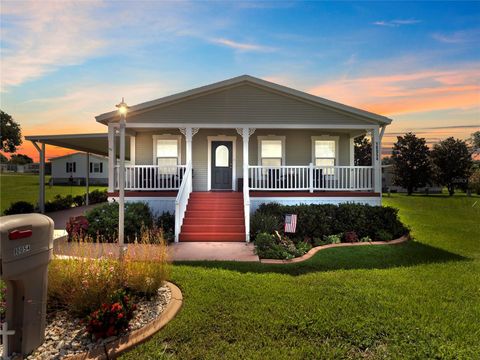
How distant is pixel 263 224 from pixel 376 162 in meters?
5.14

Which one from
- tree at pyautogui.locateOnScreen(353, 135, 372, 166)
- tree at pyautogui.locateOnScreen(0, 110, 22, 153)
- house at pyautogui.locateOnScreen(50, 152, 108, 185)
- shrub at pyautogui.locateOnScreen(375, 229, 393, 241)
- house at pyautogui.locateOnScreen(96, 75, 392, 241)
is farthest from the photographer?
tree at pyautogui.locateOnScreen(0, 110, 22, 153)

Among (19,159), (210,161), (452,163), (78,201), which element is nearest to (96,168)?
(78,201)

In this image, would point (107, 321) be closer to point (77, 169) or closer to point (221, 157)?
point (221, 157)

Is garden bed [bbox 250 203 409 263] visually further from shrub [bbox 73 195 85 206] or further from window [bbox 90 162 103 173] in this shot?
window [bbox 90 162 103 173]

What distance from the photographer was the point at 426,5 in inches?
368

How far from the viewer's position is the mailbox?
2.66 metres

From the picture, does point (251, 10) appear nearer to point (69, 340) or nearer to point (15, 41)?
point (15, 41)

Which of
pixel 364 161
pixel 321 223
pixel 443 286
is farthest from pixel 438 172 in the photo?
pixel 443 286

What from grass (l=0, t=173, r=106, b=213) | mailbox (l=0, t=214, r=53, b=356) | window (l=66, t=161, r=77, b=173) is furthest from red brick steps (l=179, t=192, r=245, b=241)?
window (l=66, t=161, r=77, b=173)

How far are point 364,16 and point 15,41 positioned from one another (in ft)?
35.5

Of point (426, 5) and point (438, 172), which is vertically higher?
point (426, 5)

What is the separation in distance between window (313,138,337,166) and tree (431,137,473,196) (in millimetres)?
29090

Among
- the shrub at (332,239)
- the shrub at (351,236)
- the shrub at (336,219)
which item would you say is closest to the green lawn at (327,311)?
the shrub at (332,239)

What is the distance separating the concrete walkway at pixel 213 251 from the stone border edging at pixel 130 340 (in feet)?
9.02
